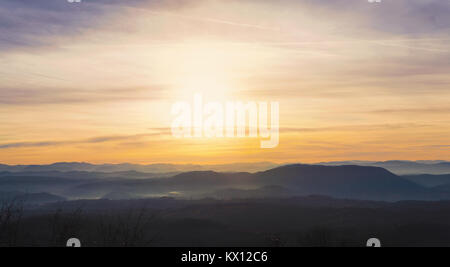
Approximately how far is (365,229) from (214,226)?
2122 centimetres

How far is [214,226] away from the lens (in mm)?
68438

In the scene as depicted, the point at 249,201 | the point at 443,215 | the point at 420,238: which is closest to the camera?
the point at 420,238

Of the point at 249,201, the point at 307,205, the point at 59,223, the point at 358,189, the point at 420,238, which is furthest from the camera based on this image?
the point at 358,189

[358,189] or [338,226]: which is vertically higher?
[338,226]

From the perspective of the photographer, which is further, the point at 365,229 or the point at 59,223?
the point at 365,229

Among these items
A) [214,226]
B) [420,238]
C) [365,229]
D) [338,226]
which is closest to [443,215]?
[365,229]

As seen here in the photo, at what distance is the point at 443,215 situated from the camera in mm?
68375

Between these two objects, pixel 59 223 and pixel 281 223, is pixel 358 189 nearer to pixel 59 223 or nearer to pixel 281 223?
pixel 281 223

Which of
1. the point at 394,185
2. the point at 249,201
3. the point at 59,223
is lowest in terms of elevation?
the point at 394,185

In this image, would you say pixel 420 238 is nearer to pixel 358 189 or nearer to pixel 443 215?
pixel 443 215

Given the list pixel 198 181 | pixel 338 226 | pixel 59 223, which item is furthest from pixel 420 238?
pixel 198 181
